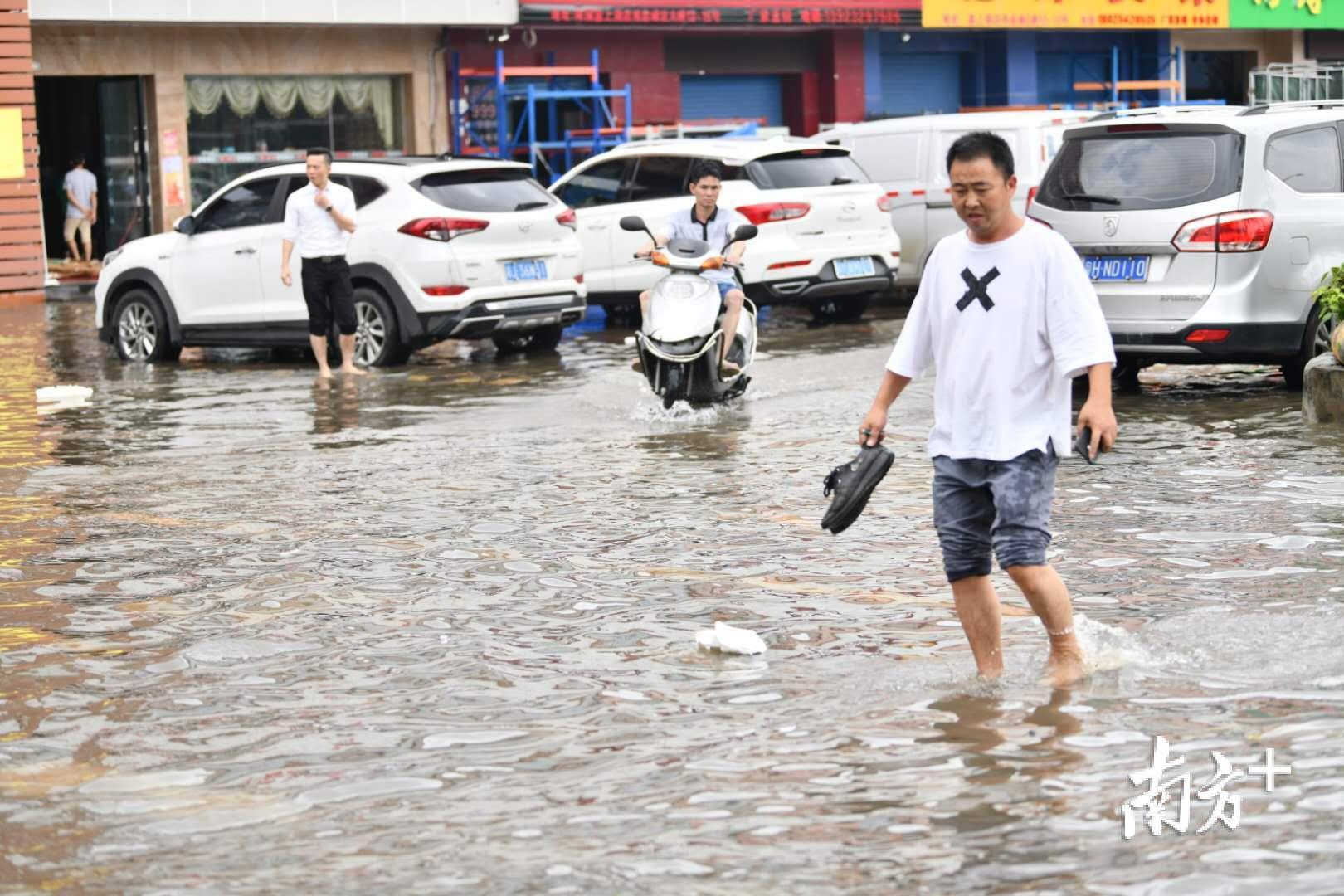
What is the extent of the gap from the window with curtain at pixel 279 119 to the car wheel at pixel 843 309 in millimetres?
10157

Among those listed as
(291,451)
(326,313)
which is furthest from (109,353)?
(291,451)

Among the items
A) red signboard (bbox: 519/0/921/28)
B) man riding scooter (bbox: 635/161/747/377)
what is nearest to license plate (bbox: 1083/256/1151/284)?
man riding scooter (bbox: 635/161/747/377)

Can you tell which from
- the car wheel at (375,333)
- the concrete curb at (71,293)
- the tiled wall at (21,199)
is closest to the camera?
the car wheel at (375,333)

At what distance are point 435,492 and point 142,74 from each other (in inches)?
741

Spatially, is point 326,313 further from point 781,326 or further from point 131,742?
point 131,742

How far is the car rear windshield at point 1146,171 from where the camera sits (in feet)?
42.2

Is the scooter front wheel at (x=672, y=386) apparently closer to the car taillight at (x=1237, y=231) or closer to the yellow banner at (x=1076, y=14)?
the car taillight at (x=1237, y=231)

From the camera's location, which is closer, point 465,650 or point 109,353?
point 465,650

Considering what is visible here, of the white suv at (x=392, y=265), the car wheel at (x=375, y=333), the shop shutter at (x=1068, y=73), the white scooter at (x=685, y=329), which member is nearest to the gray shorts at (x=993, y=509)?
the white scooter at (x=685, y=329)

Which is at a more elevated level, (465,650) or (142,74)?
(142,74)

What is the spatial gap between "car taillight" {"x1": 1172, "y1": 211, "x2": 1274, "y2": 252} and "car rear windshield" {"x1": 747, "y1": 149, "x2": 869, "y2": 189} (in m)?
7.45

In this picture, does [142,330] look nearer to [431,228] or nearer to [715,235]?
[431,228]

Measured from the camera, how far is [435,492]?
35.6 ft

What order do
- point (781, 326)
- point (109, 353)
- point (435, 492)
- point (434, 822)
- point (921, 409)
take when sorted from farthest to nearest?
point (781, 326), point (109, 353), point (921, 409), point (435, 492), point (434, 822)
